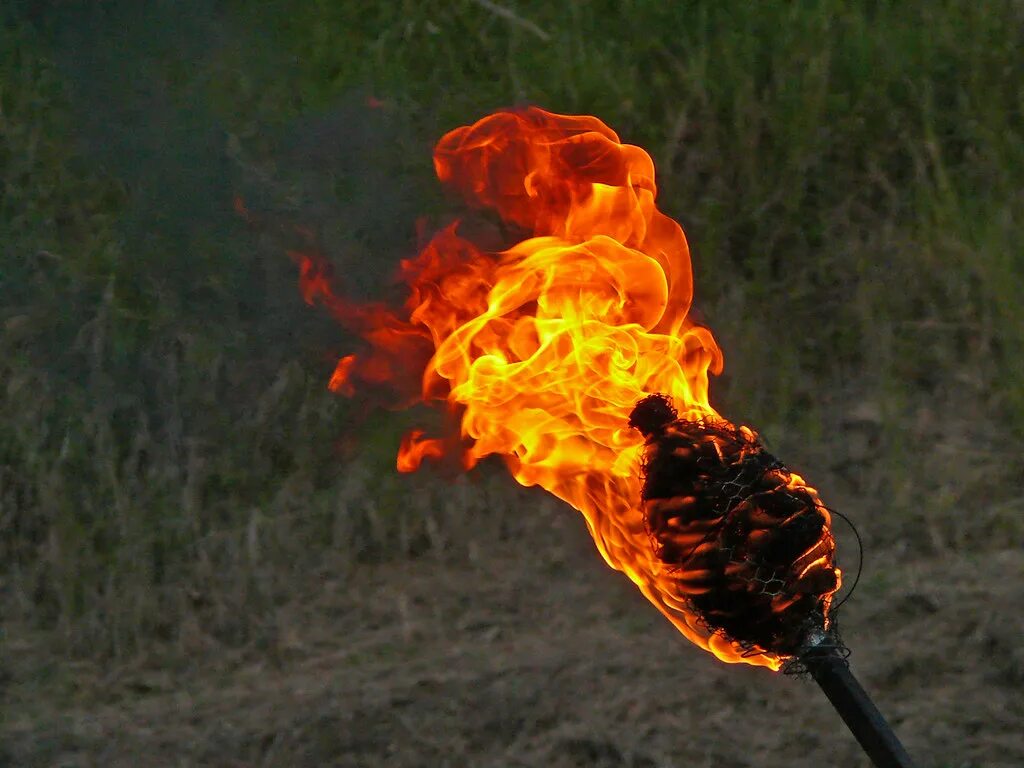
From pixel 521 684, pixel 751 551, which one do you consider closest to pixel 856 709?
pixel 751 551

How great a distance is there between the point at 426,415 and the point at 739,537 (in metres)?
2.66

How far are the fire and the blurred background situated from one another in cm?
82

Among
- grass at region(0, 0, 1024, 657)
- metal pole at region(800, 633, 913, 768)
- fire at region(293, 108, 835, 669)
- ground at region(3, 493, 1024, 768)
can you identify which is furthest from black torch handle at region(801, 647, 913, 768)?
grass at region(0, 0, 1024, 657)

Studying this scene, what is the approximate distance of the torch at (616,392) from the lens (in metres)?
2.07

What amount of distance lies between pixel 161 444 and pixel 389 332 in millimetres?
1019

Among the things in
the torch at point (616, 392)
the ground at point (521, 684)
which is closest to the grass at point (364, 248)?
the ground at point (521, 684)

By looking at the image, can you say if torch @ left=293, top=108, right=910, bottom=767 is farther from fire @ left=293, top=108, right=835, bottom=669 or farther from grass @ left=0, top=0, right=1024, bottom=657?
grass @ left=0, top=0, right=1024, bottom=657

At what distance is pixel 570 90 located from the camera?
481 cm

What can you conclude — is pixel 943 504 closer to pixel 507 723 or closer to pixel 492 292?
pixel 507 723

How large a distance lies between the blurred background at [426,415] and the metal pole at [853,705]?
230cm

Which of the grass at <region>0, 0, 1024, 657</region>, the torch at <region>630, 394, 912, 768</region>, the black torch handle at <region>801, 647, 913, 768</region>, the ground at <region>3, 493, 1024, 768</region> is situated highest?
the torch at <region>630, 394, 912, 768</region>

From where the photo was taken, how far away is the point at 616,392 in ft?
8.22

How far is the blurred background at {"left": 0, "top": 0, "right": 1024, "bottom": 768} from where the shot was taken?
434 cm

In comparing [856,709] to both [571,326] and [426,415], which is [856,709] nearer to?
[571,326]
